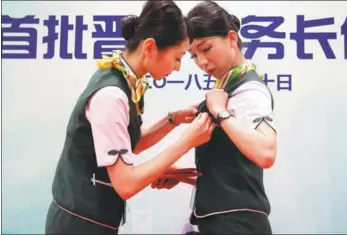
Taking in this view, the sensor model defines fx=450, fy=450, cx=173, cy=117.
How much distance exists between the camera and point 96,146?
0.99 m

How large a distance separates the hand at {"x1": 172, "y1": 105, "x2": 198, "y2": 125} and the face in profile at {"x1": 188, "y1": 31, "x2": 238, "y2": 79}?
17cm

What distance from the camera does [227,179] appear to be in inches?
41.5

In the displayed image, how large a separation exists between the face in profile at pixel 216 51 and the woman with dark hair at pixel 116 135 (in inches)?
2.1

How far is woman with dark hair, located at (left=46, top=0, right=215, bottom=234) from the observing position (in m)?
0.99

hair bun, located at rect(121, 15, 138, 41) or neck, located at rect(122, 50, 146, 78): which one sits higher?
hair bun, located at rect(121, 15, 138, 41)

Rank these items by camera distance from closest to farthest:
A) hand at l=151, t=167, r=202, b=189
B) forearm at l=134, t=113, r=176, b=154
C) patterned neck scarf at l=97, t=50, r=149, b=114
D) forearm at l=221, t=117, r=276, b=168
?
forearm at l=221, t=117, r=276, b=168 < patterned neck scarf at l=97, t=50, r=149, b=114 < hand at l=151, t=167, r=202, b=189 < forearm at l=134, t=113, r=176, b=154

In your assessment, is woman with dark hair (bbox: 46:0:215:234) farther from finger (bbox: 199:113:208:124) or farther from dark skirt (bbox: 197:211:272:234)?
dark skirt (bbox: 197:211:272:234)

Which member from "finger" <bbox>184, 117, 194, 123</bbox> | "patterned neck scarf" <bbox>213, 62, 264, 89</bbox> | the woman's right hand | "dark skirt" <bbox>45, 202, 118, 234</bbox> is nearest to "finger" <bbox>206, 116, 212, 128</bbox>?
the woman's right hand

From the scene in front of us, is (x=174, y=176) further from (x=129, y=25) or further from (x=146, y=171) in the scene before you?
(x=129, y=25)

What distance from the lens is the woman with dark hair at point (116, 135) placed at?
0.99 metres

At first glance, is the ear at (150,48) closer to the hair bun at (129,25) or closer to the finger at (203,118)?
the hair bun at (129,25)

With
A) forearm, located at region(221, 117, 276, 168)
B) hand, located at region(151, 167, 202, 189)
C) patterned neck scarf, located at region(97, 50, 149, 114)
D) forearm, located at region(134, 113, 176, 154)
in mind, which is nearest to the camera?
forearm, located at region(221, 117, 276, 168)

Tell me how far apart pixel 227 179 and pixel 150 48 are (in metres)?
0.36

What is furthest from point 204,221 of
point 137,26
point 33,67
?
point 33,67
